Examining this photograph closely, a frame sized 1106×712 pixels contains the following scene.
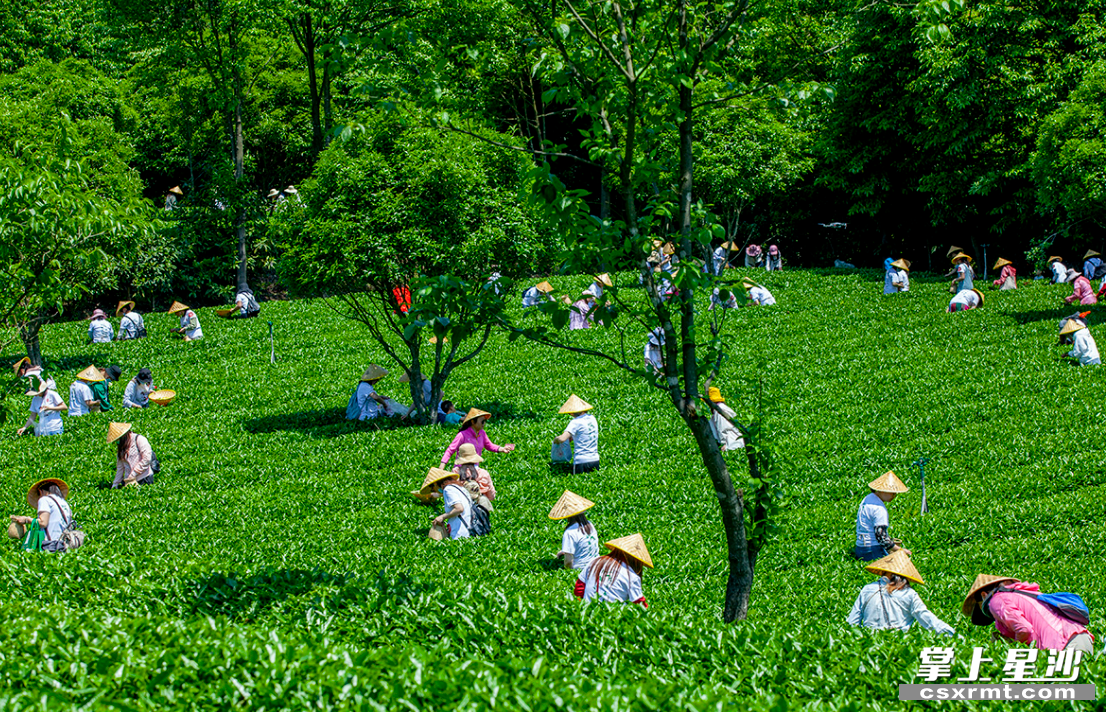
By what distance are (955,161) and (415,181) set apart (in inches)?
1009

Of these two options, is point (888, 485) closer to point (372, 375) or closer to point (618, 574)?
point (618, 574)

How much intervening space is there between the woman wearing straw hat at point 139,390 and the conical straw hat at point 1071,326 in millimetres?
22316

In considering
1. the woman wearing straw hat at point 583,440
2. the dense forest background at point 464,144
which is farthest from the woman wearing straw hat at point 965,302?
the woman wearing straw hat at point 583,440

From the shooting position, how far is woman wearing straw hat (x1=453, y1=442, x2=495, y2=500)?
1488cm

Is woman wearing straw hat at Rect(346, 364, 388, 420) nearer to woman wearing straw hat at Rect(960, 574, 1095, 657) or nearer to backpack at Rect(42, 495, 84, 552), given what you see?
backpack at Rect(42, 495, 84, 552)

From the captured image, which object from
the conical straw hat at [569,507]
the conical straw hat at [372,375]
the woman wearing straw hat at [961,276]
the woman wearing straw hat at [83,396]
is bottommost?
the conical straw hat at [569,507]

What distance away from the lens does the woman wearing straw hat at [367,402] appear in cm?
2128

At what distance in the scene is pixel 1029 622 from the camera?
28.8ft

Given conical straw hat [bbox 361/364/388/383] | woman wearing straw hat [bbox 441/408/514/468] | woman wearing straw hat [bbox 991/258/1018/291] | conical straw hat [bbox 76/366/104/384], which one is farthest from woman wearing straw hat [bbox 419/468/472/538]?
woman wearing straw hat [bbox 991/258/1018/291]

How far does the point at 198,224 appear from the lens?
42.2m

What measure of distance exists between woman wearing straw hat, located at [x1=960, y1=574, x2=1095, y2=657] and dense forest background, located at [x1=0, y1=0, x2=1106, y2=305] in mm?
5740

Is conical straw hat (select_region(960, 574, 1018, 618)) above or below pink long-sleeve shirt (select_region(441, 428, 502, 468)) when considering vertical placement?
below

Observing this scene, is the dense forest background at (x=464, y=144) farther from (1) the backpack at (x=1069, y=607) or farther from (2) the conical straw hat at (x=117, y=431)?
(1) the backpack at (x=1069, y=607)

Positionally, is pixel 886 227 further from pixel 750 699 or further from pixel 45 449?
pixel 750 699
